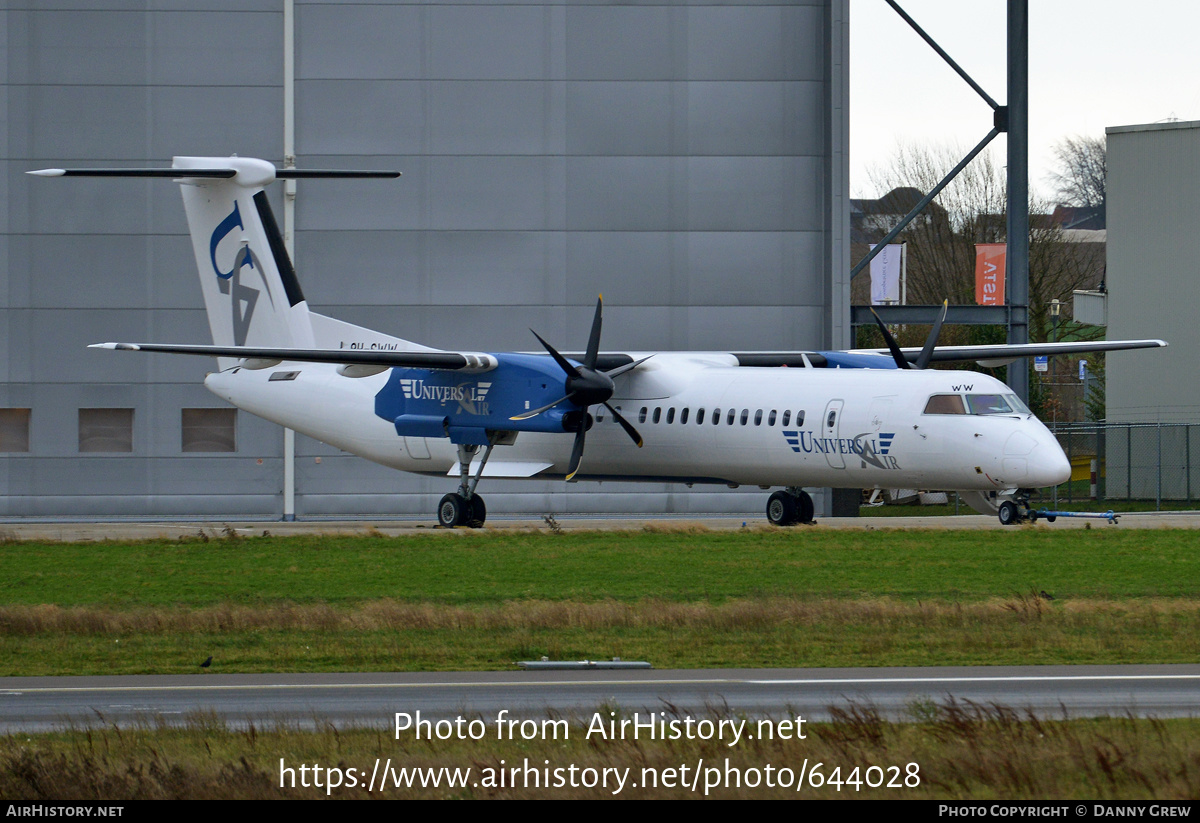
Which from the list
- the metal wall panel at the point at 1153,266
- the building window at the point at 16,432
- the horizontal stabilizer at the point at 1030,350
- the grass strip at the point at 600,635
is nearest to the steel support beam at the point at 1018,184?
the horizontal stabilizer at the point at 1030,350

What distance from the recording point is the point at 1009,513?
2778 centimetres

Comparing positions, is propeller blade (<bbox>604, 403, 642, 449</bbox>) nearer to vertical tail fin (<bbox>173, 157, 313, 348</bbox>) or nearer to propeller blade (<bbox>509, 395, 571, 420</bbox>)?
propeller blade (<bbox>509, 395, 571, 420</bbox>)

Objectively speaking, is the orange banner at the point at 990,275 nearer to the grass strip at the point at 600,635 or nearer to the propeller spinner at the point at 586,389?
the propeller spinner at the point at 586,389

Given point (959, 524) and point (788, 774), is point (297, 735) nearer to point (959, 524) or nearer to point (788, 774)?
point (788, 774)

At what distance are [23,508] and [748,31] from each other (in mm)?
22346

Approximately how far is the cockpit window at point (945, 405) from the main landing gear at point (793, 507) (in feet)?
16.9

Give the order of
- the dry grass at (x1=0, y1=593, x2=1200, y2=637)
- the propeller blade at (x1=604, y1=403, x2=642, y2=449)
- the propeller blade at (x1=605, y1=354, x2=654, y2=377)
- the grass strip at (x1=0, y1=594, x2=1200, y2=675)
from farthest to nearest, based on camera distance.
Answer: the propeller blade at (x1=605, y1=354, x2=654, y2=377) → the propeller blade at (x1=604, y1=403, x2=642, y2=449) → the dry grass at (x1=0, y1=593, x2=1200, y2=637) → the grass strip at (x1=0, y1=594, x2=1200, y2=675)

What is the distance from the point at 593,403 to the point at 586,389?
403 mm

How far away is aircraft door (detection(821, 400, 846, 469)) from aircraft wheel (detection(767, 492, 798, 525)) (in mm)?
3570

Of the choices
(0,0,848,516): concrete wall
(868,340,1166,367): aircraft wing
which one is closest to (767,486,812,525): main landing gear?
(868,340,1166,367): aircraft wing

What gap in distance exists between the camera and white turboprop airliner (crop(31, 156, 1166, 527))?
89.1ft

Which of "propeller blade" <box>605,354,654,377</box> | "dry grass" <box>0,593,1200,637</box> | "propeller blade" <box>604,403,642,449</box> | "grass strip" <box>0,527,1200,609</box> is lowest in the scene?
"grass strip" <box>0,527,1200,609</box>

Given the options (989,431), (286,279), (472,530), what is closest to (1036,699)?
(989,431)

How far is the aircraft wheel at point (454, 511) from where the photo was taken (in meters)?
31.7
